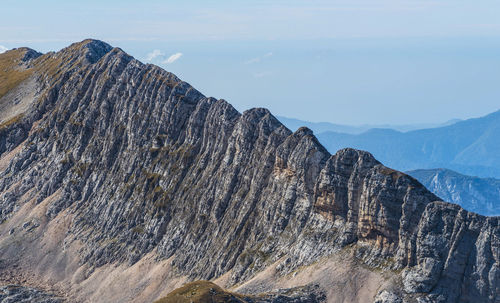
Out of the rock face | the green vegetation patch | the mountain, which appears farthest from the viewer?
the rock face

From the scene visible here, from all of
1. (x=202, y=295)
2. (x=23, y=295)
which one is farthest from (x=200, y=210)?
(x=202, y=295)

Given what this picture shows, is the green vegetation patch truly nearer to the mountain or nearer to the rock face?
the mountain

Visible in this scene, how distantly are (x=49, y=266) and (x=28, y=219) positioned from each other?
65.3 ft

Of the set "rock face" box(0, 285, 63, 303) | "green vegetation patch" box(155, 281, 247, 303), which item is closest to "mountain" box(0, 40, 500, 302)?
"rock face" box(0, 285, 63, 303)

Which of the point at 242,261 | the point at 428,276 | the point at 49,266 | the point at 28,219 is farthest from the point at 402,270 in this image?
the point at 28,219

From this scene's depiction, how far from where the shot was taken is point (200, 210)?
457ft

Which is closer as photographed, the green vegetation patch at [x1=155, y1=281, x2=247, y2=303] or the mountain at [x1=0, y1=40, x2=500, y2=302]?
the green vegetation patch at [x1=155, y1=281, x2=247, y2=303]

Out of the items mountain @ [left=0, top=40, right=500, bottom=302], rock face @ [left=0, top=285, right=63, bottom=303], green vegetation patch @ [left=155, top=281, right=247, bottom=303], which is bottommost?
rock face @ [left=0, top=285, right=63, bottom=303]

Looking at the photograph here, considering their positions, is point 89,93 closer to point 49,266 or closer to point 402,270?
point 49,266

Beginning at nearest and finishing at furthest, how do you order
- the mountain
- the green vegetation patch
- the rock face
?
the green vegetation patch < the mountain < the rock face

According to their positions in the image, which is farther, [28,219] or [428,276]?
[28,219]

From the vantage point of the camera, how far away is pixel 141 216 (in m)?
149

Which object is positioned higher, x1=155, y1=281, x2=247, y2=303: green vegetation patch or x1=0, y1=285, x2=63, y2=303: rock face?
x1=155, y1=281, x2=247, y2=303: green vegetation patch

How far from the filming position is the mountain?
97.5 meters
